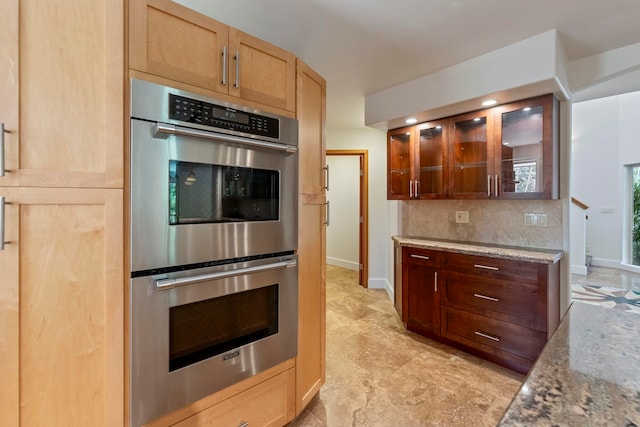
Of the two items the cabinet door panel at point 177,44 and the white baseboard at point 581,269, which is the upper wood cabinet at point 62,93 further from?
the white baseboard at point 581,269

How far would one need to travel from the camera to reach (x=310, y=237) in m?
1.79

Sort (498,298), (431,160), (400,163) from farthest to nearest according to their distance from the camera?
(400,163) → (431,160) → (498,298)

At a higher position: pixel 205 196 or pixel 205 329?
pixel 205 196

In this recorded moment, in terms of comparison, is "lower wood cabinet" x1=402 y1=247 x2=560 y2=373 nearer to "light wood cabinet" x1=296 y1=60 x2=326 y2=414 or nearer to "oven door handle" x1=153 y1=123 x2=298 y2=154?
"light wood cabinet" x1=296 y1=60 x2=326 y2=414

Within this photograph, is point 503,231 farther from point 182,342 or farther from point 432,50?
point 182,342

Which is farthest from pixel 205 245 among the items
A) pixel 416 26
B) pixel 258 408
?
pixel 416 26

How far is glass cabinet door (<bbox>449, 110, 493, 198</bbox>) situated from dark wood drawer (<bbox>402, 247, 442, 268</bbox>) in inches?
23.0

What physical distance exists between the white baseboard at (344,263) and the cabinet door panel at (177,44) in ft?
15.3

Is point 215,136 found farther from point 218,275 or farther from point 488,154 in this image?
point 488,154

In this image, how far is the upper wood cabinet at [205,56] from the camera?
116 cm

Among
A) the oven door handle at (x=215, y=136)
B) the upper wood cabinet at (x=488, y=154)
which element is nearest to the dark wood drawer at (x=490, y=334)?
the upper wood cabinet at (x=488, y=154)

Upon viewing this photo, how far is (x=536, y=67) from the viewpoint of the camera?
2.03m

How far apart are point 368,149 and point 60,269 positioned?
3941 mm

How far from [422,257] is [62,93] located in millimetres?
2670
